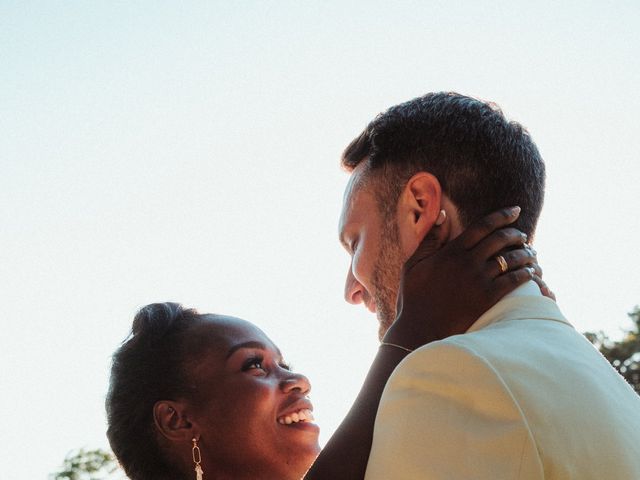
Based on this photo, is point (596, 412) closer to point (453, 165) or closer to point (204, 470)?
point (453, 165)

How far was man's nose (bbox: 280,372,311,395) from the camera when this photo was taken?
4930mm

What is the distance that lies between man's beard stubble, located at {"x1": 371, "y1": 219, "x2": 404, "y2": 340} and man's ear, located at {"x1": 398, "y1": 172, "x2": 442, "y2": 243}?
88 millimetres

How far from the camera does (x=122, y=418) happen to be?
17.2 ft

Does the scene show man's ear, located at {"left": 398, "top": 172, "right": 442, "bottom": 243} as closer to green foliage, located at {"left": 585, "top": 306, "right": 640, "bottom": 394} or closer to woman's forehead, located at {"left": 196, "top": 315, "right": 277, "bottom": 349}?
woman's forehead, located at {"left": 196, "top": 315, "right": 277, "bottom": 349}

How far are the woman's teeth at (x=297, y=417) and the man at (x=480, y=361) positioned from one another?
136 cm

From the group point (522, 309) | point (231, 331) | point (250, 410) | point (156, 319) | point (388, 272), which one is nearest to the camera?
point (522, 309)

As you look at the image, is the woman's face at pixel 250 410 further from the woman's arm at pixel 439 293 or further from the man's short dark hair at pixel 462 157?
the man's short dark hair at pixel 462 157

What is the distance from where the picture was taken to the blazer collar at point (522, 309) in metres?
3.05

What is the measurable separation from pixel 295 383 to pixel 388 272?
156 cm

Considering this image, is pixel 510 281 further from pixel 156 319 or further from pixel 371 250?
pixel 156 319

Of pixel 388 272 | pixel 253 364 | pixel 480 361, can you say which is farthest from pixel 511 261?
pixel 253 364

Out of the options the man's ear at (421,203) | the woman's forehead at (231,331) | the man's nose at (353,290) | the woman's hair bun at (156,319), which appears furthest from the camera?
the woman's hair bun at (156,319)

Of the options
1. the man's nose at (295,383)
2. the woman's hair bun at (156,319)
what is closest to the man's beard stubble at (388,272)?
the man's nose at (295,383)

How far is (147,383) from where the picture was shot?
17.1 feet
